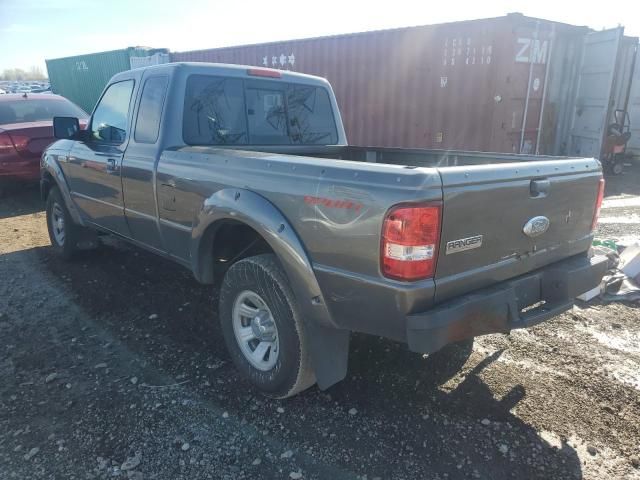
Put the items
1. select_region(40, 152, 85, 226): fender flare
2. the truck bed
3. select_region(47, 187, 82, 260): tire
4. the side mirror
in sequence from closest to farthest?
the truck bed → the side mirror → select_region(40, 152, 85, 226): fender flare → select_region(47, 187, 82, 260): tire

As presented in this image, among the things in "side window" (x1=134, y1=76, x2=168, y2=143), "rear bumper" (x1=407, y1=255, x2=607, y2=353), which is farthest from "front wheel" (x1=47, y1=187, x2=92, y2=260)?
"rear bumper" (x1=407, y1=255, x2=607, y2=353)

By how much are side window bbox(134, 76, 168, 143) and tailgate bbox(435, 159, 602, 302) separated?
2304 mm

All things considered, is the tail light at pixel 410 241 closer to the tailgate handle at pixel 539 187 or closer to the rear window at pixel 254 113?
the tailgate handle at pixel 539 187

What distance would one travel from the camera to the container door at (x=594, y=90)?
8.40m

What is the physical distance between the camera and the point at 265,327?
283 cm

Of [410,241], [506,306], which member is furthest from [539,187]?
[410,241]

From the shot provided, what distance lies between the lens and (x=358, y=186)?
2115 millimetres

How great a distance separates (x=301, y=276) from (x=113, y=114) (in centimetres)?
274

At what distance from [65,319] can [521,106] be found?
7.62 m

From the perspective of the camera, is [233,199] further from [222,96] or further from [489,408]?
[489,408]

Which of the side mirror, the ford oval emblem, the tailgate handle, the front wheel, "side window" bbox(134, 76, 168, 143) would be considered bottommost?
the front wheel

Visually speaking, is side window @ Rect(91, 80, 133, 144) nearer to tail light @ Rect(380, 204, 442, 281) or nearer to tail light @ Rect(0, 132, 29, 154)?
tail light @ Rect(380, 204, 442, 281)

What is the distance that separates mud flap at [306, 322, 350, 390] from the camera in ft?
8.25

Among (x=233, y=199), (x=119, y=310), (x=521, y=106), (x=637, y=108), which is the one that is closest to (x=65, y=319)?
(x=119, y=310)
